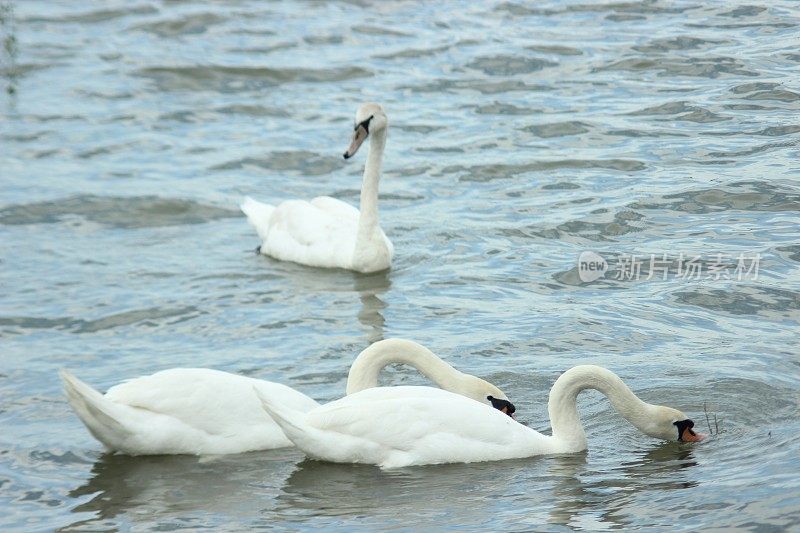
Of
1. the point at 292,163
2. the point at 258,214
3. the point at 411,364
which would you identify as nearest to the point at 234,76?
the point at 292,163

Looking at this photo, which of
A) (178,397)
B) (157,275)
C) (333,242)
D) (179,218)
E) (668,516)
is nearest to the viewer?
(668,516)

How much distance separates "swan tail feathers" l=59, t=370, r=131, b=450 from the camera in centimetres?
733

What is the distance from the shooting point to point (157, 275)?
11.7 metres

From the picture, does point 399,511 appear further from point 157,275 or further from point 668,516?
point 157,275

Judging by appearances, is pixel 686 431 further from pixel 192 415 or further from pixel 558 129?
pixel 558 129

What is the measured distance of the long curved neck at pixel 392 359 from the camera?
802 centimetres

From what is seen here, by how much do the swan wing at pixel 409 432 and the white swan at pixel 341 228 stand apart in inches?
→ 179

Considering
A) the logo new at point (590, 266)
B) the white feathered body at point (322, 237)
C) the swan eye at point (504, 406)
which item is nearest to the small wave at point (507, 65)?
the white feathered body at point (322, 237)

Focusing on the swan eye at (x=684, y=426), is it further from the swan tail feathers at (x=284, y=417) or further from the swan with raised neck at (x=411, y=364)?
the swan tail feathers at (x=284, y=417)

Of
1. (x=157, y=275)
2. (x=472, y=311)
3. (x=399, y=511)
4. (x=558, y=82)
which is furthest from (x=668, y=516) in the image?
(x=558, y=82)

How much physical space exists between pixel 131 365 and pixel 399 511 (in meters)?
3.27

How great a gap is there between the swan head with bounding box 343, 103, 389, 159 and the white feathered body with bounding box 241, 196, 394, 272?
0.67 m

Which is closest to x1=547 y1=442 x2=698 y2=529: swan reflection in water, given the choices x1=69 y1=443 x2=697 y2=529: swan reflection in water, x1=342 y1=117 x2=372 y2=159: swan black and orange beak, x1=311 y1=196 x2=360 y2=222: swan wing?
x1=69 y1=443 x2=697 y2=529: swan reflection in water

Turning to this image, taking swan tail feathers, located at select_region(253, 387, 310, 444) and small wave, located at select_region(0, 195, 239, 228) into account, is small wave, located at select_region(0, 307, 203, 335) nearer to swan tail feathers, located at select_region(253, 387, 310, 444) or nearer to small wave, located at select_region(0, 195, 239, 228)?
small wave, located at select_region(0, 195, 239, 228)
